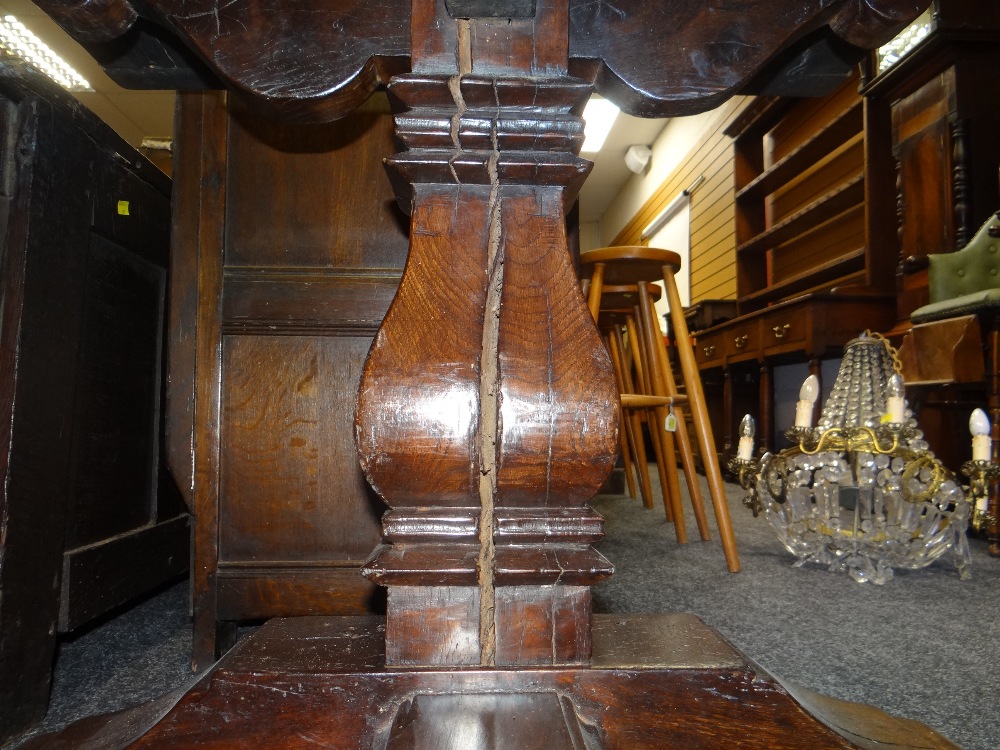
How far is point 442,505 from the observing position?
1.50 ft

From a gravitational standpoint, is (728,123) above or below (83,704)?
above

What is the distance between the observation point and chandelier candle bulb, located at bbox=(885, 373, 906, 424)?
1.49 metres

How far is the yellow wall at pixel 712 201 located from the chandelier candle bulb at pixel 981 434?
327 centimetres

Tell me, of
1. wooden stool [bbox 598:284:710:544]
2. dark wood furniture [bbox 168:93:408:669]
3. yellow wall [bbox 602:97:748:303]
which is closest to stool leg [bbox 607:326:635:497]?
wooden stool [bbox 598:284:710:544]

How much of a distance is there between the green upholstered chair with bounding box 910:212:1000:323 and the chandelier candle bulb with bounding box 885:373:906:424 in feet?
2.70

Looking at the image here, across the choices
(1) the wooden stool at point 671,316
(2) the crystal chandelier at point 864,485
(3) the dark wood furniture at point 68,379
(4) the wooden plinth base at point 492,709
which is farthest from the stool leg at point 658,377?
(4) the wooden plinth base at point 492,709

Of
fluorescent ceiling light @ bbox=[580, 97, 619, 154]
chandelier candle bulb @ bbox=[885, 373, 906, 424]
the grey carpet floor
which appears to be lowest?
the grey carpet floor

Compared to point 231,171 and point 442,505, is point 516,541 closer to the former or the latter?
point 442,505

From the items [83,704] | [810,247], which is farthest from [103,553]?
[810,247]

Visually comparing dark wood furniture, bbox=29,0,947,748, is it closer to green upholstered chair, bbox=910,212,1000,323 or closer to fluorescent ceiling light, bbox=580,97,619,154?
green upholstered chair, bbox=910,212,1000,323

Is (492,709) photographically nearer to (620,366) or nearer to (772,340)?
(620,366)

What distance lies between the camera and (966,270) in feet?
7.45

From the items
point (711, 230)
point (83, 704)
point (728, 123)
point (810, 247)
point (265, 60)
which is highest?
point (728, 123)

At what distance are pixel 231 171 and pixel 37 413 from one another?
51 cm
